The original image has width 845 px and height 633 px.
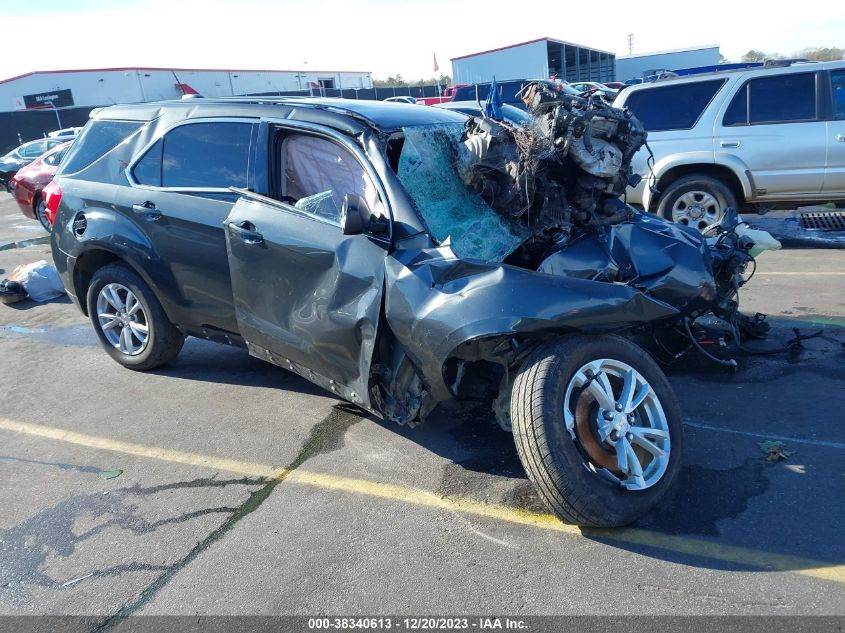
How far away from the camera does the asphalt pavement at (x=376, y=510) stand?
112 inches

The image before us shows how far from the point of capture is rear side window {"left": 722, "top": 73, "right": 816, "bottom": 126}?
820 centimetres

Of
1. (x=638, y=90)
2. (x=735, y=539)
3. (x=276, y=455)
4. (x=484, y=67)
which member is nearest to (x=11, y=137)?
(x=484, y=67)

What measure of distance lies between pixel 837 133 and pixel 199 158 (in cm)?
716

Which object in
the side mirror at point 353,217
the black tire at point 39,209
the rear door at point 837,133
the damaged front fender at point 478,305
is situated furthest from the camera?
the black tire at point 39,209

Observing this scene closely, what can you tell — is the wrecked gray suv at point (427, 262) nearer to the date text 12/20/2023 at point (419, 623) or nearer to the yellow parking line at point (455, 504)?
the yellow parking line at point (455, 504)

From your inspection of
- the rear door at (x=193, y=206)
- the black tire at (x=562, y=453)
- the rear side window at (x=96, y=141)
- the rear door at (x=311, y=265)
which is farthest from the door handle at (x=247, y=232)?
the black tire at (x=562, y=453)

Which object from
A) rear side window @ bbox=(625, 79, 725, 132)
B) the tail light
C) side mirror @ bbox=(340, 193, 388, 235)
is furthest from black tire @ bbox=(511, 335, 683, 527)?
rear side window @ bbox=(625, 79, 725, 132)

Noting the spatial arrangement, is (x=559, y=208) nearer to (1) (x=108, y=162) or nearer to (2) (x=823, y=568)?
(2) (x=823, y=568)

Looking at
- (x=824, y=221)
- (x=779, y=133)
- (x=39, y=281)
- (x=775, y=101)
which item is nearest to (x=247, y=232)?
(x=39, y=281)

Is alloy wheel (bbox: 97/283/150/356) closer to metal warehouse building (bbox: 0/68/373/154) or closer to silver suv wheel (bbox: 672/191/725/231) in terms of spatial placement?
silver suv wheel (bbox: 672/191/725/231)

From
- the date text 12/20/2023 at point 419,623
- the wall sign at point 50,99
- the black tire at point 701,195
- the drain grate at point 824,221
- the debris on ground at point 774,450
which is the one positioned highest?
the wall sign at point 50,99

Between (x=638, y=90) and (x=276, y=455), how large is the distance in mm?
6982

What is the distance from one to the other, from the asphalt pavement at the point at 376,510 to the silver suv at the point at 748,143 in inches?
144

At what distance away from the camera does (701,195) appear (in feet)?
27.7
